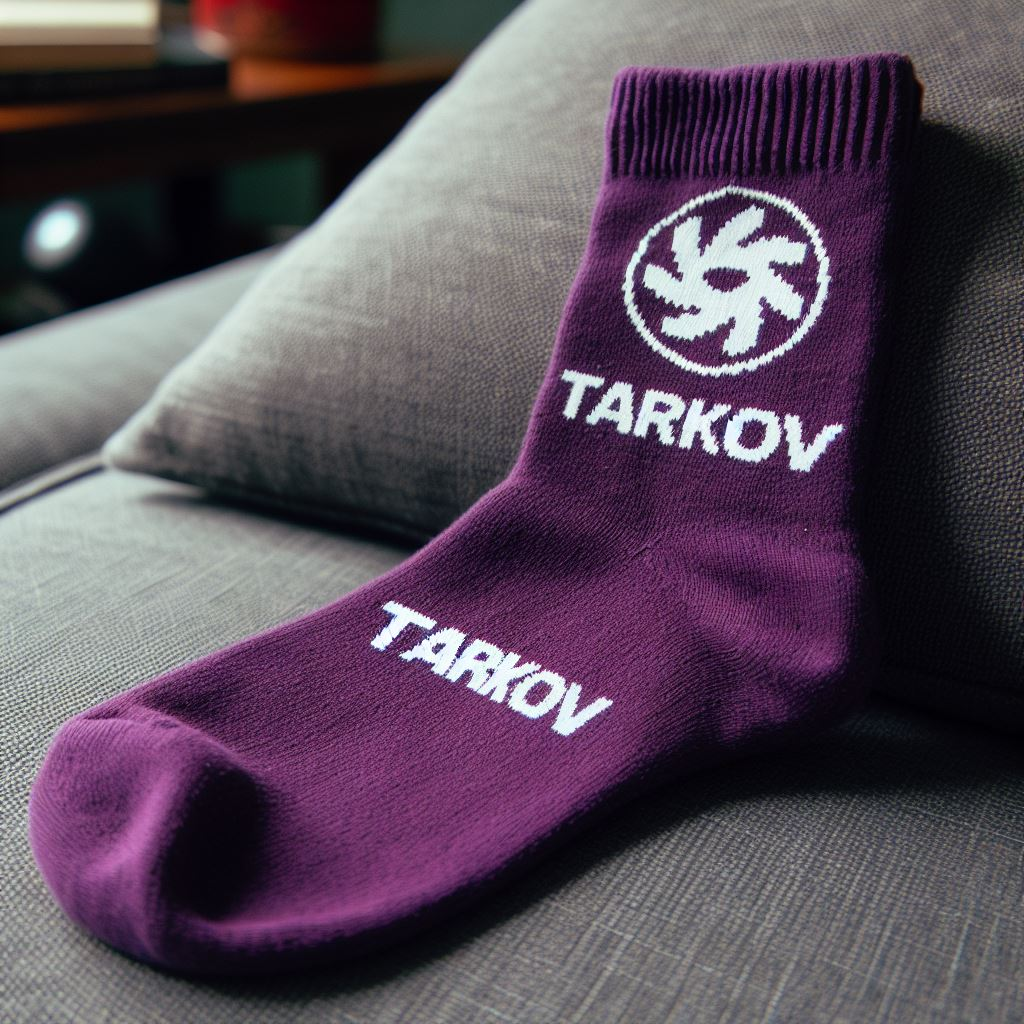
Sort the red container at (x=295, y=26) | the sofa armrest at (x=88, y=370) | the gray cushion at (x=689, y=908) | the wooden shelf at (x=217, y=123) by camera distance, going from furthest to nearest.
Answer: the red container at (x=295, y=26)
the wooden shelf at (x=217, y=123)
the sofa armrest at (x=88, y=370)
the gray cushion at (x=689, y=908)

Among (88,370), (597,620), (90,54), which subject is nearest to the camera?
(597,620)

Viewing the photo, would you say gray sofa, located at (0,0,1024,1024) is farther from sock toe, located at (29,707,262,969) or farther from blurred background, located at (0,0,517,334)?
blurred background, located at (0,0,517,334)

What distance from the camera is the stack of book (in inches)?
52.9

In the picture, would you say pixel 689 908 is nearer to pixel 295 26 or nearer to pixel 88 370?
pixel 88 370

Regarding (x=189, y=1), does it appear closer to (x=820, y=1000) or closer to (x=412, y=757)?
(x=412, y=757)

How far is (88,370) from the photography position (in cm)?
93

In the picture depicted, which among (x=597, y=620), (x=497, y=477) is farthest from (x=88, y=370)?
(x=597, y=620)

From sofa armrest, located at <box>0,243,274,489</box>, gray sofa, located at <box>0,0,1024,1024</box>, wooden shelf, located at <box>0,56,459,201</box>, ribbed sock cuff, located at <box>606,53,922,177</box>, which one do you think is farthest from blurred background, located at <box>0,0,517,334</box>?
ribbed sock cuff, located at <box>606,53,922,177</box>

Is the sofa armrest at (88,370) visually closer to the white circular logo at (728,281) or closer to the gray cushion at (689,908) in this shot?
the gray cushion at (689,908)

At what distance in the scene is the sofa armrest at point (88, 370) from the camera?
2.82ft

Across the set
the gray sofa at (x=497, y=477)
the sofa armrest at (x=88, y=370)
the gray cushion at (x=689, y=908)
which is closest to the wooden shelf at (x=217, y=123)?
the sofa armrest at (x=88, y=370)

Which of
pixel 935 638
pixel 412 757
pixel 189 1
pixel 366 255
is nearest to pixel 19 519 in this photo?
pixel 366 255

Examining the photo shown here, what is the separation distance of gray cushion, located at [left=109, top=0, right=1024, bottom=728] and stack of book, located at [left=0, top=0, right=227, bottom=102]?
75 cm

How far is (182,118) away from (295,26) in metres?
0.45
